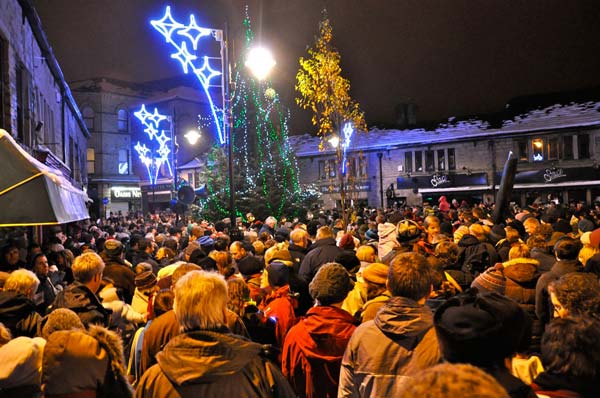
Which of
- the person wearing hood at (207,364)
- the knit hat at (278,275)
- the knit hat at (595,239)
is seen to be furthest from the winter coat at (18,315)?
the knit hat at (595,239)

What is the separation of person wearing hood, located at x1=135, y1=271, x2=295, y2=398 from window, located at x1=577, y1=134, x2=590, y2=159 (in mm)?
36291

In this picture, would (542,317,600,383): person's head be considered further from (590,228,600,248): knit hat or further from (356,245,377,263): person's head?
(590,228,600,248): knit hat

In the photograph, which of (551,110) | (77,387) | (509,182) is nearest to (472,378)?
(77,387)

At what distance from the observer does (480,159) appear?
37.1m

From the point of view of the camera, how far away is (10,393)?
3258mm

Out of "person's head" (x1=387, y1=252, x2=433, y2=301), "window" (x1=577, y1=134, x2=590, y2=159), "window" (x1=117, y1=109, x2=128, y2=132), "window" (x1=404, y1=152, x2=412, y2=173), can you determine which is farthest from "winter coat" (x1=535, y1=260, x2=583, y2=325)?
"window" (x1=117, y1=109, x2=128, y2=132)

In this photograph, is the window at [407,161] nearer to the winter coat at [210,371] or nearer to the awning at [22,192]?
the awning at [22,192]

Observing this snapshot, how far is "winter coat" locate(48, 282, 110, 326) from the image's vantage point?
4414mm

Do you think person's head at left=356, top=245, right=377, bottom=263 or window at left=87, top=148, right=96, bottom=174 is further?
window at left=87, top=148, right=96, bottom=174

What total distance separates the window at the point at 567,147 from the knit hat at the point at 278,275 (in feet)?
112

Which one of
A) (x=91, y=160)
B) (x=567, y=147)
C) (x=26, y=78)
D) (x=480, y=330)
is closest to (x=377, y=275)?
(x=480, y=330)

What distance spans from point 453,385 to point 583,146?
3725cm

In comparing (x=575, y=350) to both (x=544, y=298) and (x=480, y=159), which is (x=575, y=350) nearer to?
(x=544, y=298)

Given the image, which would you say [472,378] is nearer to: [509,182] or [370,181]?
[509,182]
